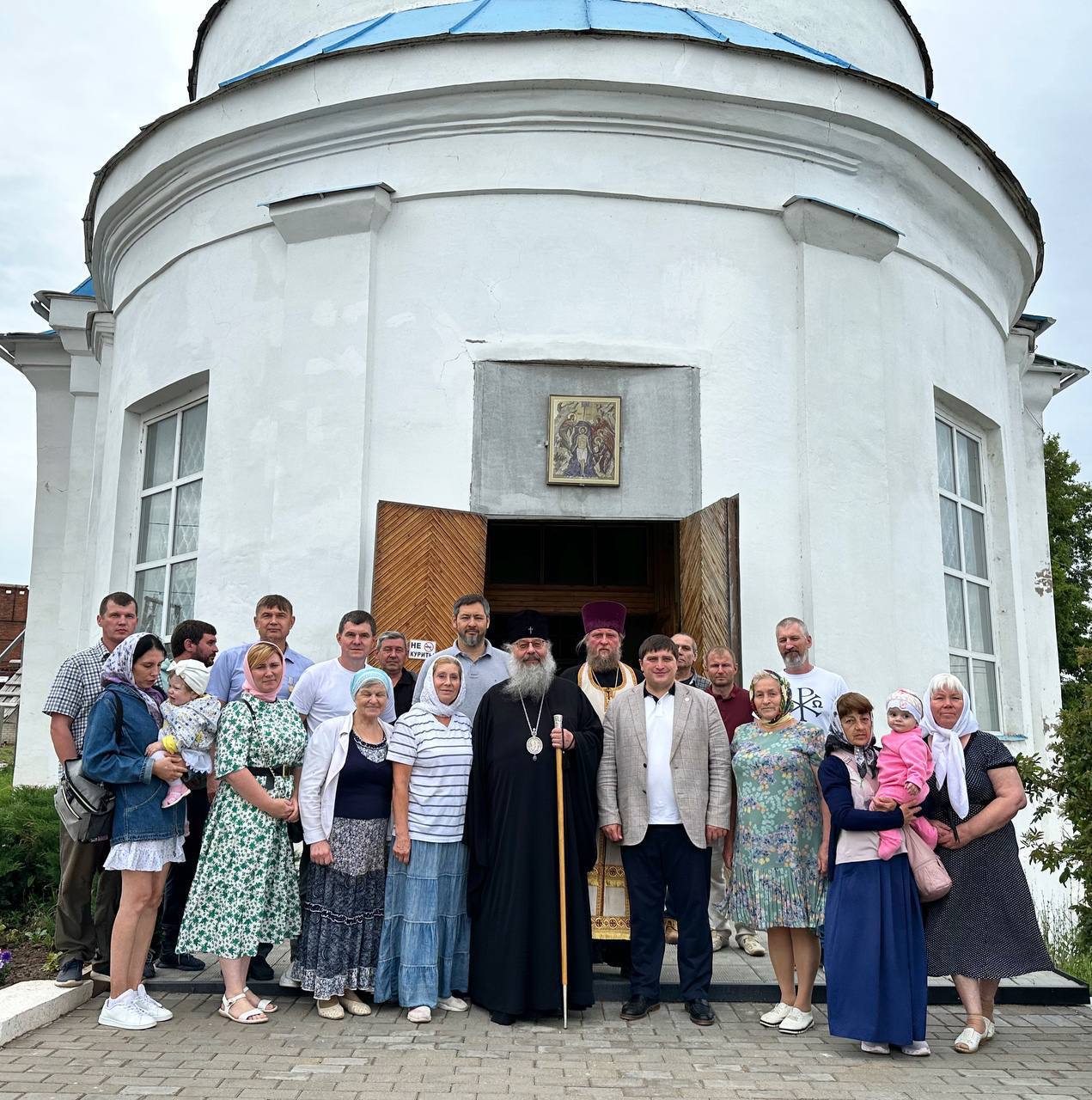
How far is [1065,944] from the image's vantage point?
24.6 ft

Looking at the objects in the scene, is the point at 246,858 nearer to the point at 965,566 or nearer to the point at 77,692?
the point at 77,692

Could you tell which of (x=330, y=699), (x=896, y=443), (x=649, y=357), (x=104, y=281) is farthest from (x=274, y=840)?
(x=104, y=281)

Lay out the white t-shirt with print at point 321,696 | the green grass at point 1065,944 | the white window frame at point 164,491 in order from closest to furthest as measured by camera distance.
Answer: the white t-shirt with print at point 321,696 < the green grass at point 1065,944 < the white window frame at point 164,491

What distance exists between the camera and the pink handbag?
4965 millimetres

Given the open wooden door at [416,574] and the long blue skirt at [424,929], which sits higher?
the open wooden door at [416,574]

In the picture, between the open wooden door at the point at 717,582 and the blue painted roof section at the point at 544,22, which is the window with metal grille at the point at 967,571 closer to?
the open wooden door at the point at 717,582

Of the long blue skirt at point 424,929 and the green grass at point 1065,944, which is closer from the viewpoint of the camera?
the long blue skirt at point 424,929

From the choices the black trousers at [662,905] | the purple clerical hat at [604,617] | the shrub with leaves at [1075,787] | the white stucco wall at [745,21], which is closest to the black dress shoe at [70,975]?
the black trousers at [662,905]

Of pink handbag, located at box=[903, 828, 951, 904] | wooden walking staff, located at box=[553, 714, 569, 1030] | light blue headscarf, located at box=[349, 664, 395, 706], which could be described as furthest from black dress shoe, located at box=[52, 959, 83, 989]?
pink handbag, located at box=[903, 828, 951, 904]

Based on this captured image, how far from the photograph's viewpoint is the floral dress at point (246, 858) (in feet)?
16.7

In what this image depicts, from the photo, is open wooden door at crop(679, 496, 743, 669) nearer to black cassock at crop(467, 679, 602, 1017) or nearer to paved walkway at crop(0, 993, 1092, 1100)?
black cassock at crop(467, 679, 602, 1017)

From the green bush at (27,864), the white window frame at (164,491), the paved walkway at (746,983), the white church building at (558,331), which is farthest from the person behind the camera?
the white window frame at (164,491)

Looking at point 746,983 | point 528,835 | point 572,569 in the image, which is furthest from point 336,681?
point 572,569

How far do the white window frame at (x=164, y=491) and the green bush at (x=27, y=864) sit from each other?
7.81 ft
